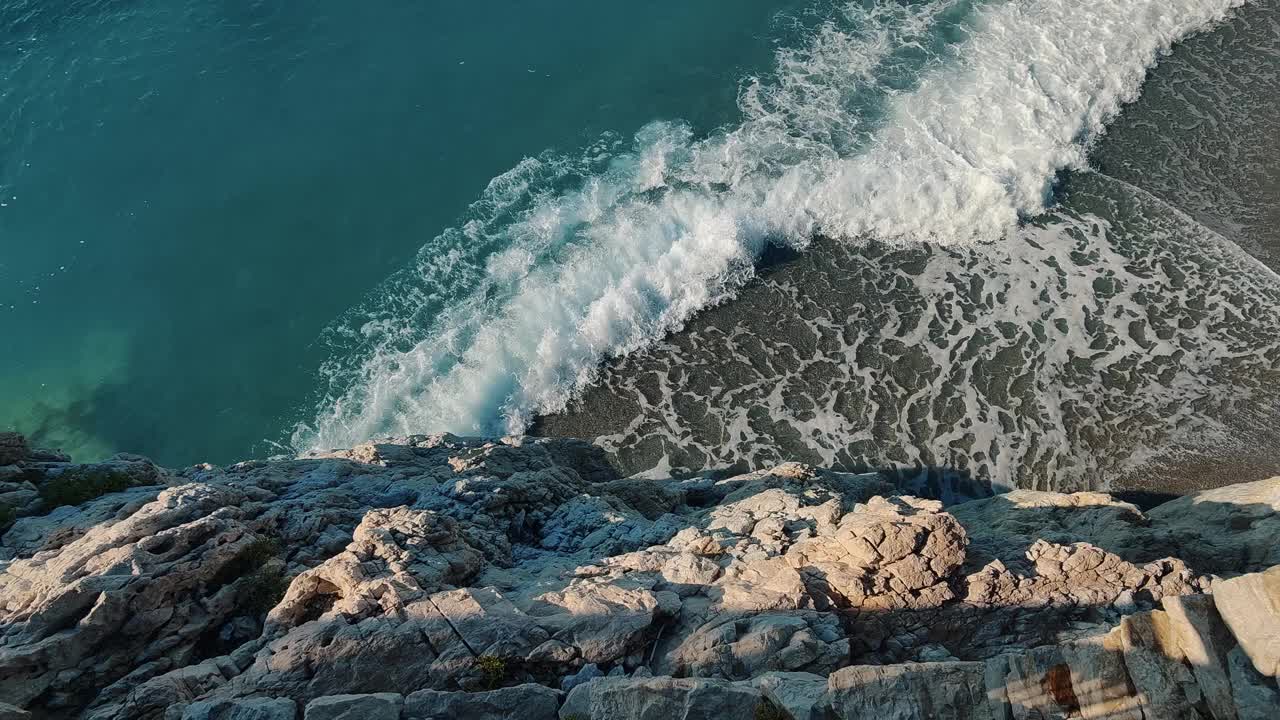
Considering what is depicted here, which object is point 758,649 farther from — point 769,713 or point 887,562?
point 887,562

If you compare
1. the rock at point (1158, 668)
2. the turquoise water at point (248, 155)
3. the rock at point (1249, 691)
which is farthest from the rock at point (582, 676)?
the turquoise water at point (248, 155)

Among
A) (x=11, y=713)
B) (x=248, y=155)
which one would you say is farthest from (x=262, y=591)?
(x=248, y=155)

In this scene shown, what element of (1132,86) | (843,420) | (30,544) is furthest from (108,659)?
(1132,86)

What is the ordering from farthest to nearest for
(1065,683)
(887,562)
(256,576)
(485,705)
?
(887,562) < (256,576) < (485,705) < (1065,683)

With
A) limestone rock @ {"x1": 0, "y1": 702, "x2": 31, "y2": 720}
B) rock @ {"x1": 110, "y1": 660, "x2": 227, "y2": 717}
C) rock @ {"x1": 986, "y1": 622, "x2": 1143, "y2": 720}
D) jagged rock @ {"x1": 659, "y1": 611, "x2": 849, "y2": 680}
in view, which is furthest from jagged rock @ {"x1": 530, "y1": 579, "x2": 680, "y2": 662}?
limestone rock @ {"x1": 0, "y1": 702, "x2": 31, "y2": 720}

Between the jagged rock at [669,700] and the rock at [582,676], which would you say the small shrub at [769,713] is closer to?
the jagged rock at [669,700]

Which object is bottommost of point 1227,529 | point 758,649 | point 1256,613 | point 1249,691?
point 758,649

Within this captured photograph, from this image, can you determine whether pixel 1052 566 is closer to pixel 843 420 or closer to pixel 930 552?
pixel 930 552
